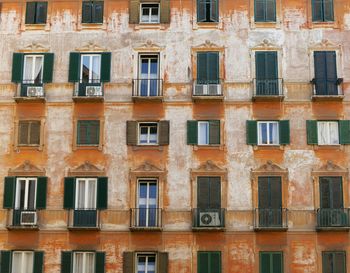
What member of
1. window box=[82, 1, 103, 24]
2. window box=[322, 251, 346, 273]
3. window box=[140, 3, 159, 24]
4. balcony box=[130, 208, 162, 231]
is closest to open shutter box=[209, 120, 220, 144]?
balcony box=[130, 208, 162, 231]

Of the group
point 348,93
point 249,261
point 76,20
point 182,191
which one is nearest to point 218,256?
point 249,261

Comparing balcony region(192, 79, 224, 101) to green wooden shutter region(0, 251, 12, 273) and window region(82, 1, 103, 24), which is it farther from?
green wooden shutter region(0, 251, 12, 273)

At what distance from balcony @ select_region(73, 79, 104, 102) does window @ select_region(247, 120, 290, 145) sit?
8.09 m

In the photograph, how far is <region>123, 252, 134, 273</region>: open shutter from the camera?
118ft

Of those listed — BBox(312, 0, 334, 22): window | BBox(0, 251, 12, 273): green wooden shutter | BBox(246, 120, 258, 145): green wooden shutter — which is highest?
BBox(312, 0, 334, 22): window

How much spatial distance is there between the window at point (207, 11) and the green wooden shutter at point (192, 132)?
19.6 feet

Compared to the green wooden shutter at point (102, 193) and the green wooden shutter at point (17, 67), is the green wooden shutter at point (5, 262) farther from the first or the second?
the green wooden shutter at point (17, 67)

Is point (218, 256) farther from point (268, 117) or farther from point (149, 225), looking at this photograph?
point (268, 117)

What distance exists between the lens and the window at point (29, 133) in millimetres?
37938

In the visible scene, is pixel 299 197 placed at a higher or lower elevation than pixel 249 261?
higher

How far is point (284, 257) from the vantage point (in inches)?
1416

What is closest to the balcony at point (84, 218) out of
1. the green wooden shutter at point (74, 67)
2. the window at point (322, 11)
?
the green wooden shutter at point (74, 67)

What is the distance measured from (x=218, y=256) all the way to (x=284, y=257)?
10.9ft

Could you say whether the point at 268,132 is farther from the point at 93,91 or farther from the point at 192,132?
the point at 93,91
